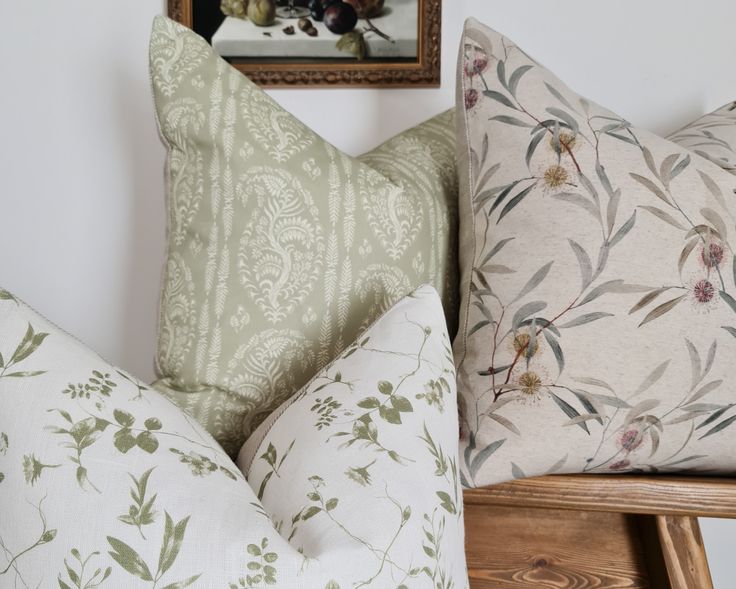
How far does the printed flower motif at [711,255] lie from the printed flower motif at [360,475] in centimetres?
42

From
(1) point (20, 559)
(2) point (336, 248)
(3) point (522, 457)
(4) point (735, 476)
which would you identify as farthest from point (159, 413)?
(4) point (735, 476)

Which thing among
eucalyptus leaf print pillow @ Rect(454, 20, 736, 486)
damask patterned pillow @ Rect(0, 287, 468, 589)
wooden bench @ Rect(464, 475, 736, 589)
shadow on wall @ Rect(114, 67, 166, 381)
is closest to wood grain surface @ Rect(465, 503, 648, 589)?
wooden bench @ Rect(464, 475, 736, 589)

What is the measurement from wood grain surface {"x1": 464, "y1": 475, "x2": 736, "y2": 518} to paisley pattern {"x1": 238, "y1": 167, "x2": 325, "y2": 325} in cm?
29

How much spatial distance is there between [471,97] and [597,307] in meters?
0.28

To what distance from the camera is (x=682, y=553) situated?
76 centimetres

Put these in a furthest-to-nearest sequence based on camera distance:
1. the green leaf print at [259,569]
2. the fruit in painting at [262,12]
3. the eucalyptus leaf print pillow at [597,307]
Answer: the fruit in painting at [262,12]
the eucalyptus leaf print pillow at [597,307]
the green leaf print at [259,569]

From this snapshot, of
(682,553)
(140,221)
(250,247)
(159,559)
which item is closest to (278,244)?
(250,247)

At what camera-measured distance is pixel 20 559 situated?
1.64 ft

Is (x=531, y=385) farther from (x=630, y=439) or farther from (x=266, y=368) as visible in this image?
(x=266, y=368)

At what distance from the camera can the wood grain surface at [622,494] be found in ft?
2.37

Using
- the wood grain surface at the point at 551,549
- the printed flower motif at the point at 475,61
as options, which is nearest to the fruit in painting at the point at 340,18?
the printed flower motif at the point at 475,61

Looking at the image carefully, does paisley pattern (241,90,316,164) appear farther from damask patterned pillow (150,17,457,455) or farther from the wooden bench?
the wooden bench

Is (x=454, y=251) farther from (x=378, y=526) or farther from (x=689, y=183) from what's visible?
(x=378, y=526)

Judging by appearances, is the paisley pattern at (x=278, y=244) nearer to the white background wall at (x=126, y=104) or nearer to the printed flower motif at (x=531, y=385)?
the printed flower motif at (x=531, y=385)
